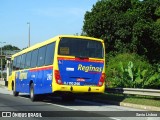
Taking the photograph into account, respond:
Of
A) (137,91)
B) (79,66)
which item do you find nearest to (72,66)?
(79,66)

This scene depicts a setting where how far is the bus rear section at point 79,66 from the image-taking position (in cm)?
1828

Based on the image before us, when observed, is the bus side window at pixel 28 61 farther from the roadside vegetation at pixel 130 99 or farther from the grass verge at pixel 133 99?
the grass verge at pixel 133 99

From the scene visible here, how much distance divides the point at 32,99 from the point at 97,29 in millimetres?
20034

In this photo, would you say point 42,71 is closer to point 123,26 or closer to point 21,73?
point 21,73

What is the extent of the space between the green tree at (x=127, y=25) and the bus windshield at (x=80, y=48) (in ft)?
62.1

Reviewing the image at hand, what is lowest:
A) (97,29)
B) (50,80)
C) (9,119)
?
(9,119)

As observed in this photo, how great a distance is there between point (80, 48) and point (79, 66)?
818mm

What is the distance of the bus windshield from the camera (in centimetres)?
1844

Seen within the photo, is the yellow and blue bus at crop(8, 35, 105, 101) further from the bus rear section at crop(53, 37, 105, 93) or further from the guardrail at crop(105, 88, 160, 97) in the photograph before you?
the guardrail at crop(105, 88, 160, 97)

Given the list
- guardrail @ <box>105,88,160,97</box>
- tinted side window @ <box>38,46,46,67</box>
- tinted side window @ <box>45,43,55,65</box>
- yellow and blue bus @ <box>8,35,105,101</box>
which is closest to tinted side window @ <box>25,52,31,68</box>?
tinted side window @ <box>38,46,46,67</box>

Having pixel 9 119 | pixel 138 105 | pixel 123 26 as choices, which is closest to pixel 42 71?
pixel 138 105

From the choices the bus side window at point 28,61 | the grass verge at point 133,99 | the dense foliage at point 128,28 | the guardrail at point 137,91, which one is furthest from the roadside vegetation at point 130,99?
the dense foliage at point 128,28

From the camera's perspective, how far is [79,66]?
61.0 feet

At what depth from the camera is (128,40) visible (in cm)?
3906
